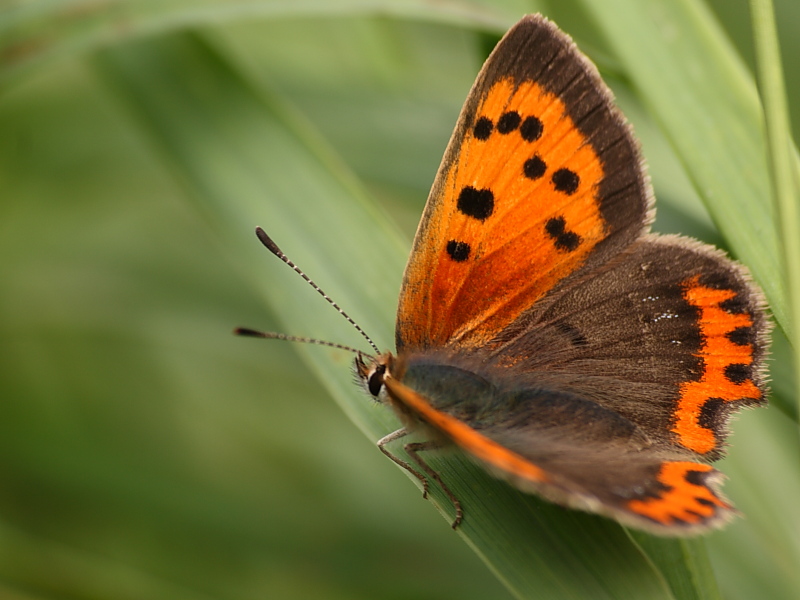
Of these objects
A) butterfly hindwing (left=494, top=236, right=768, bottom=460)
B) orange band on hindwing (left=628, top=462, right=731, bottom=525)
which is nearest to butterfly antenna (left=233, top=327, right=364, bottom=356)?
butterfly hindwing (left=494, top=236, right=768, bottom=460)

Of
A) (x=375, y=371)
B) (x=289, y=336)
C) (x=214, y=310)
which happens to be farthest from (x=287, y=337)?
(x=214, y=310)

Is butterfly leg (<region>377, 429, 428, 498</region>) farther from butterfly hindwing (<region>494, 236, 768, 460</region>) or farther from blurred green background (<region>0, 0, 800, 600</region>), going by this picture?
butterfly hindwing (<region>494, 236, 768, 460</region>)

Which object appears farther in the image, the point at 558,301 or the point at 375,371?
the point at 558,301

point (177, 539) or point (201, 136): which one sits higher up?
point (201, 136)

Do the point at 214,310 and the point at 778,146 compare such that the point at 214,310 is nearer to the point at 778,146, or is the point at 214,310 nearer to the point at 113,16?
the point at 113,16

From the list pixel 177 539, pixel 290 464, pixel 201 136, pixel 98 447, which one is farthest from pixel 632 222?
pixel 98 447

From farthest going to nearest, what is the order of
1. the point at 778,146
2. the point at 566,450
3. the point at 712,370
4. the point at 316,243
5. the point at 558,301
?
the point at 316,243 → the point at 558,301 → the point at 712,370 → the point at 566,450 → the point at 778,146

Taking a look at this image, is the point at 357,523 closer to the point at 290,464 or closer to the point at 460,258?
the point at 290,464

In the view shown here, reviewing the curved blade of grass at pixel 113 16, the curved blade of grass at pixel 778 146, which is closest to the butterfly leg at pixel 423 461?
the curved blade of grass at pixel 778 146
